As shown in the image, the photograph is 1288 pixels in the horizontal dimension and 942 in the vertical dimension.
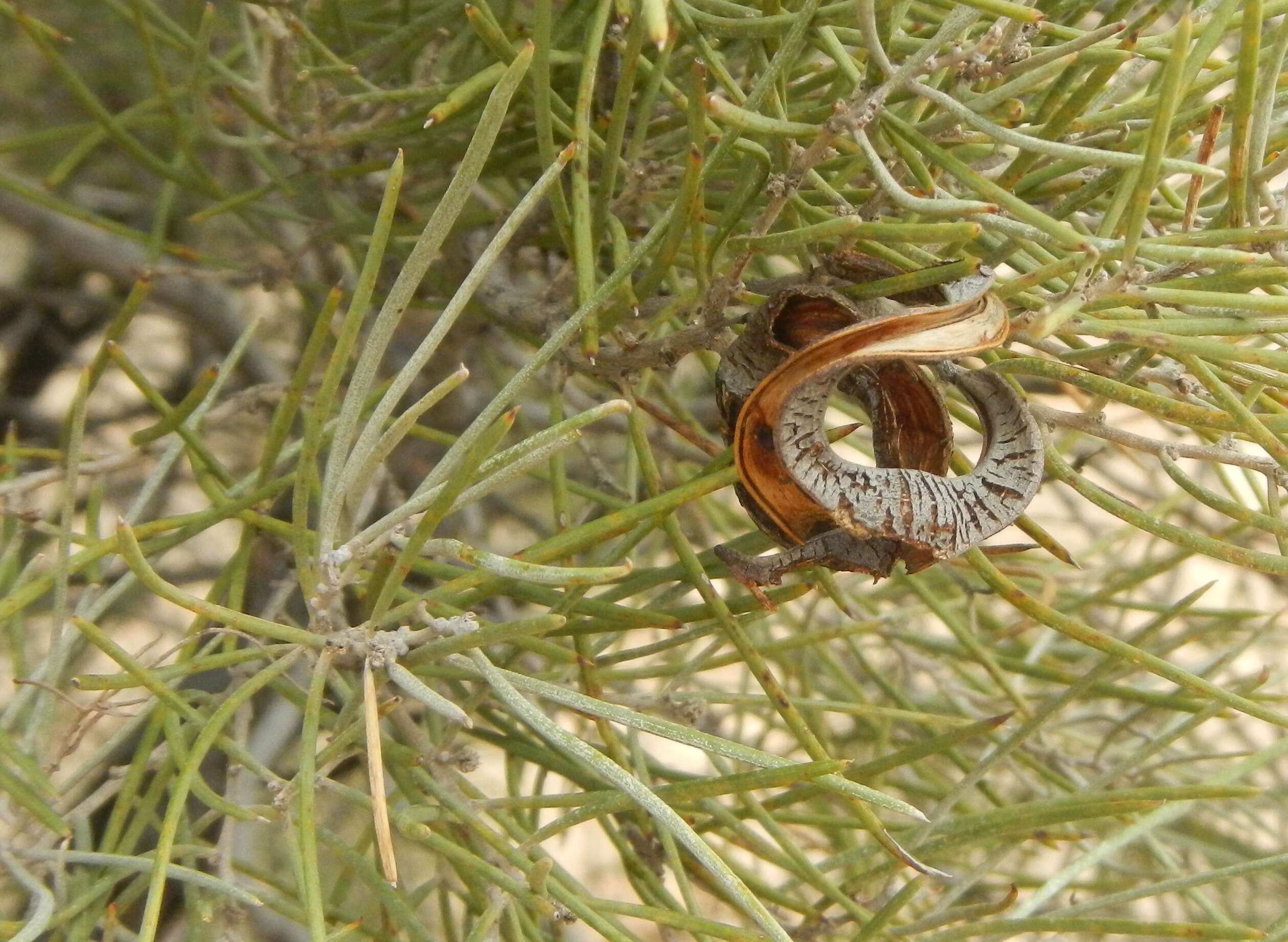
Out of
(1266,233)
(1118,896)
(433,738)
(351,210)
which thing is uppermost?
(351,210)

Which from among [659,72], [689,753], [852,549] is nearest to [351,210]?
[659,72]

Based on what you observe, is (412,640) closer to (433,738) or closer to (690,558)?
(690,558)

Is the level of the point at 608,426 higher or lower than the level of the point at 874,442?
higher

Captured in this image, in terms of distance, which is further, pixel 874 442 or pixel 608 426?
pixel 608 426
